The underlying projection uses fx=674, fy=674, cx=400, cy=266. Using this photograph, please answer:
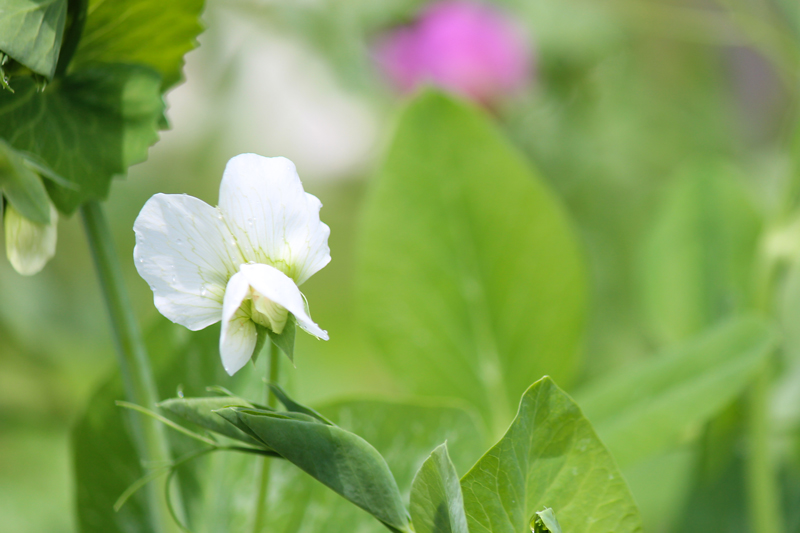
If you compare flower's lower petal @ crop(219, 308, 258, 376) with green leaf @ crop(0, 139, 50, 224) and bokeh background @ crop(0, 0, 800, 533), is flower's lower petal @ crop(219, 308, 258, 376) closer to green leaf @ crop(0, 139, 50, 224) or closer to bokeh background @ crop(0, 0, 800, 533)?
green leaf @ crop(0, 139, 50, 224)

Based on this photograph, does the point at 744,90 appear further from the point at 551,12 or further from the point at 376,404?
the point at 376,404

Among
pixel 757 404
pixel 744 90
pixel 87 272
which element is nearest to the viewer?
pixel 757 404

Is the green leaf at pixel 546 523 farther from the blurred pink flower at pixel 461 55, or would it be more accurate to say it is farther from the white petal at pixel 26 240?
the blurred pink flower at pixel 461 55

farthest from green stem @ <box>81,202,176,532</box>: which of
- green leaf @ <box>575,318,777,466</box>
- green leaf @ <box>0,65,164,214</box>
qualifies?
green leaf @ <box>575,318,777,466</box>

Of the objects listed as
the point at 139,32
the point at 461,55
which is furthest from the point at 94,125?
the point at 461,55

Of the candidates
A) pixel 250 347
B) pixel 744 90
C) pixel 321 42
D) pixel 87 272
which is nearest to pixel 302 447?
pixel 250 347
